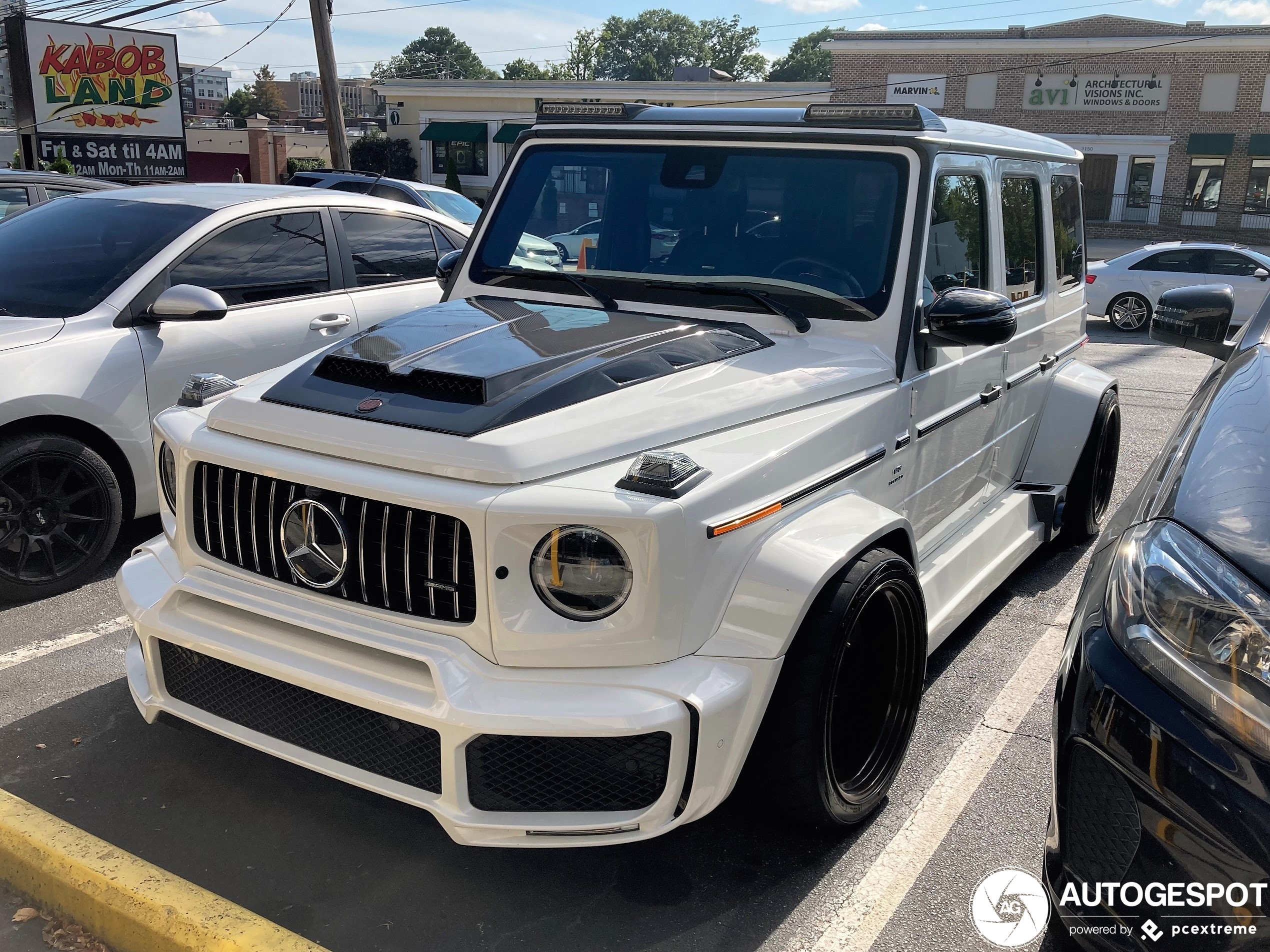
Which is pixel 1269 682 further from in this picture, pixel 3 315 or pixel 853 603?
pixel 3 315

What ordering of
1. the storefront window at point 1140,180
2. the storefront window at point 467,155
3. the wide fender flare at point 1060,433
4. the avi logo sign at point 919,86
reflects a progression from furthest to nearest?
the storefront window at point 467,155 < the avi logo sign at point 919,86 < the storefront window at point 1140,180 < the wide fender flare at point 1060,433

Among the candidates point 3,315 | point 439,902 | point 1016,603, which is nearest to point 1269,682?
point 439,902

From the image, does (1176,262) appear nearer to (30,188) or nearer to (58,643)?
(30,188)

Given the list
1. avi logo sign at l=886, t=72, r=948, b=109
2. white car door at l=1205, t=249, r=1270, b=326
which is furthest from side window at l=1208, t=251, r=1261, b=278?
avi logo sign at l=886, t=72, r=948, b=109

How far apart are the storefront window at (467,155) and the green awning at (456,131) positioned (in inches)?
15.4

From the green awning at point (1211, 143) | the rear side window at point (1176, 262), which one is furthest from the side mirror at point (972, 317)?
the green awning at point (1211, 143)

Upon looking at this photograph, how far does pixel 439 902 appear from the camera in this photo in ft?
9.11

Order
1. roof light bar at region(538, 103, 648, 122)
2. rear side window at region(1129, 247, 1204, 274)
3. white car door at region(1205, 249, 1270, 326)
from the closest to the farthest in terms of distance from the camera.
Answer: roof light bar at region(538, 103, 648, 122)
white car door at region(1205, 249, 1270, 326)
rear side window at region(1129, 247, 1204, 274)

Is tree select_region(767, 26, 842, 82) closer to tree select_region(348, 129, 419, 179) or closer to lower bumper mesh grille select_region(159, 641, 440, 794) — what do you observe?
tree select_region(348, 129, 419, 179)

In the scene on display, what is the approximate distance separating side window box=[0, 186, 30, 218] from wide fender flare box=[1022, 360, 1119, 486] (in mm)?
7090

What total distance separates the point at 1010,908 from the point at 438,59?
481 ft

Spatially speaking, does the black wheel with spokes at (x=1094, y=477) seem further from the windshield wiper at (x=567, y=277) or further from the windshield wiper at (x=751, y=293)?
the windshield wiper at (x=567, y=277)

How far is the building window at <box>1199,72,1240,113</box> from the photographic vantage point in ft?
123

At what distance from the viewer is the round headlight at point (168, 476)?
3051 mm
